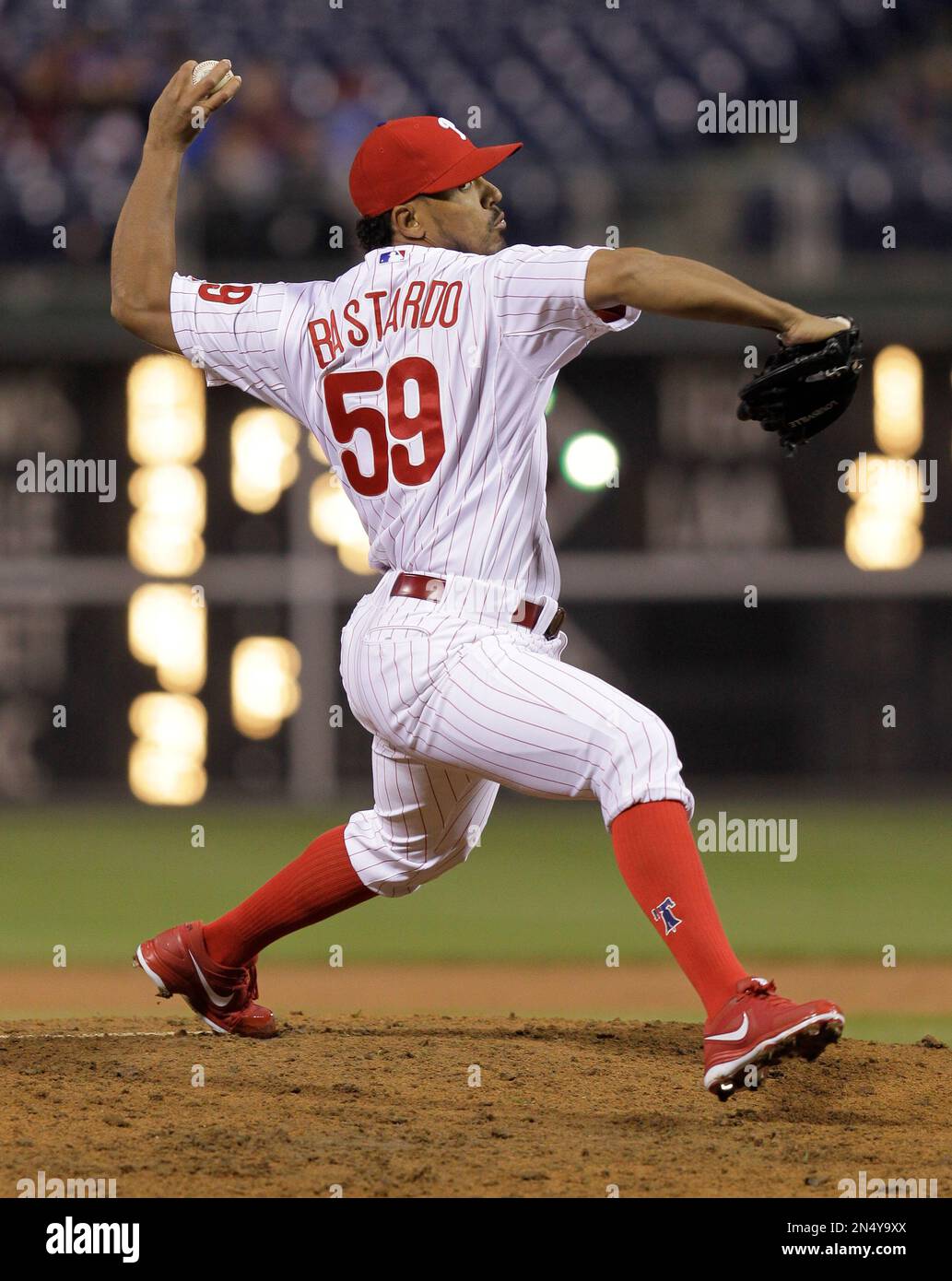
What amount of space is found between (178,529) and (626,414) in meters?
2.34

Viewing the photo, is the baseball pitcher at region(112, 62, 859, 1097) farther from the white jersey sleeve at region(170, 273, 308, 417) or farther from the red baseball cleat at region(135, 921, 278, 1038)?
the red baseball cleat at region(135, 921, 278, 1038)

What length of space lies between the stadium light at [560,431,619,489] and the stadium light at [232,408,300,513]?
1.40 meters

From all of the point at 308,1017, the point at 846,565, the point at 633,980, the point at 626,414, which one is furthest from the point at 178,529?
the point at 308,1017

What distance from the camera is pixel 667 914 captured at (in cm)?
292

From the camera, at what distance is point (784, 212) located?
9.28m

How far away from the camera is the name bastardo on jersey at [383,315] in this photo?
3.09 meters

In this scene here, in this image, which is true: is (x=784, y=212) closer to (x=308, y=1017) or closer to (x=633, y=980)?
(x=633, y=980)

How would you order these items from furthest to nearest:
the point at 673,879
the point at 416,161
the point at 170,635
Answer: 1. the point at 170,635
2. the point at 416,161
3. the point at 673,879

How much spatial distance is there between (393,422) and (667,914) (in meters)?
0.99

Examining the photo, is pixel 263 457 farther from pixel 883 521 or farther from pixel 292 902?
pixel 292 902

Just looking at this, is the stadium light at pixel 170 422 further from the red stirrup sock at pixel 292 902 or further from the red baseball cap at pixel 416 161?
the red baseball cap at pixel 416 161

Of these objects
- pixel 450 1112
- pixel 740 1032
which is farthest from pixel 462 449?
pixel 450 1112

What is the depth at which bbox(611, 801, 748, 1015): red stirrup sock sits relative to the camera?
9.50 ft

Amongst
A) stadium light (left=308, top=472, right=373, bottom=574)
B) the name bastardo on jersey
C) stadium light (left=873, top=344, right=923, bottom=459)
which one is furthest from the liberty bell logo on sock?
stadium light (left=873, top=344, right=923, bottom=459)
